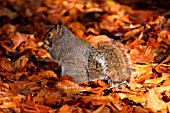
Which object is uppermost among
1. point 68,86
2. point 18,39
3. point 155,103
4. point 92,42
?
point 18,39

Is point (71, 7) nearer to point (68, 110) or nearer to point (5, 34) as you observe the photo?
point (5, 34)

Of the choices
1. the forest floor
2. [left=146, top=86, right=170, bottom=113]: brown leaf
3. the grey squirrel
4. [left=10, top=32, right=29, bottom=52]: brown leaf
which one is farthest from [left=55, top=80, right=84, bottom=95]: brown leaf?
[left=10, top=32, right=29, bottom=52]: brown leaf

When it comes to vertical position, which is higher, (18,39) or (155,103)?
(18,39)

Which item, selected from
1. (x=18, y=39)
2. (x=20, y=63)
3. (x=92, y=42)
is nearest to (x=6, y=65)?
(x=20, y=63)

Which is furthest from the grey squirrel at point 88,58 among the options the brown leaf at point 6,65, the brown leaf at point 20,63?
the brown leaf at point 6,65

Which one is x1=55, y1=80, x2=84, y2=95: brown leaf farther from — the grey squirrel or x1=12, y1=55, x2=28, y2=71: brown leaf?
x1=12, y1=55, x2=28, y2=71: brown leaf

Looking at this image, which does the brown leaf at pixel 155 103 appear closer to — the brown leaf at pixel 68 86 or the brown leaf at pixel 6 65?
the brown leaf at pixel 68 86

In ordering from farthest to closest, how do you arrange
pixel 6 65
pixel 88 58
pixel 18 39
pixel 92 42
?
pixel 18 39
pixel 92 42
pixel 6 65
pixel 88 58

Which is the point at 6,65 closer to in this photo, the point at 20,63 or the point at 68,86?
the point at 20,63

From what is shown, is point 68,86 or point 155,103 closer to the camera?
point 155,103

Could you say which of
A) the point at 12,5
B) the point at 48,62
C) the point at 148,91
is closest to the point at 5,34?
the point at 48,62
